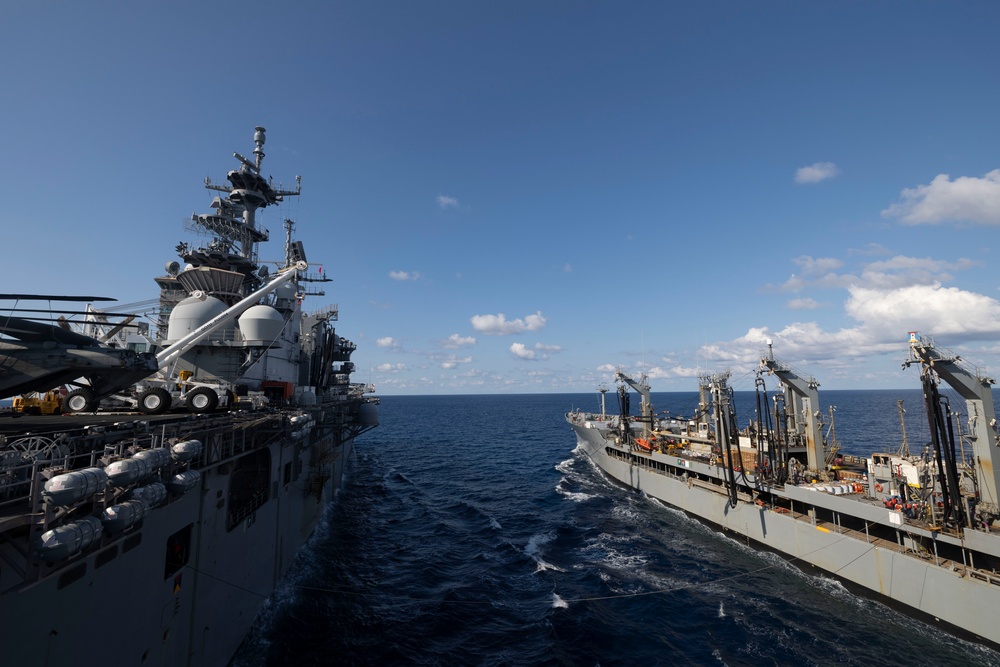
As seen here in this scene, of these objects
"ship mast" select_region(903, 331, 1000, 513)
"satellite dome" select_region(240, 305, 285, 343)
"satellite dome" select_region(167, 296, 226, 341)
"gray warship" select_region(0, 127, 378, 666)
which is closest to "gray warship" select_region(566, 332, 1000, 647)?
"ship mast" select_region(903, 331, 1000, 513)

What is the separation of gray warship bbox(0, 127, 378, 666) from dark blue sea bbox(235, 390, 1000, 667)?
3466mm

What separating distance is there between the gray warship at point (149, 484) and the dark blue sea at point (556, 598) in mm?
3466

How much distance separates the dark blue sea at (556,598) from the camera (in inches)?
766

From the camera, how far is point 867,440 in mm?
74688

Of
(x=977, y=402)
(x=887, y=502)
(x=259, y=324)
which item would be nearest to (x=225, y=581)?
(x=259, y=324)

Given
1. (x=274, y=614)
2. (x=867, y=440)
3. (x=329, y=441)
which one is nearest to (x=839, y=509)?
(x=274, y=614)

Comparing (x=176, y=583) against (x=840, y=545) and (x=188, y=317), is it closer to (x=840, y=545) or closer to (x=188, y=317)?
(x=188, y=317)

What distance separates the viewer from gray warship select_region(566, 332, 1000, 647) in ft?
71.8

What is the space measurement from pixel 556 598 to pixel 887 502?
20.6m

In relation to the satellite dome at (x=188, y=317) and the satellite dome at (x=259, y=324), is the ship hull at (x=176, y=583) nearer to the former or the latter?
the satellite dome at (x=259, y=324)

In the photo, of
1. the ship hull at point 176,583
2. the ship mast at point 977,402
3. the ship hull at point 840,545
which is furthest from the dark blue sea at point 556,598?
the ship mast at point 977,402

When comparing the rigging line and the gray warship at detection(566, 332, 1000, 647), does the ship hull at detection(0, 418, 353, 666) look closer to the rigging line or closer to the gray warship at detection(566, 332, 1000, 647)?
the rigging line

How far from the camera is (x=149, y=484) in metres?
12.1

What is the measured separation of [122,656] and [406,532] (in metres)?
23.8
